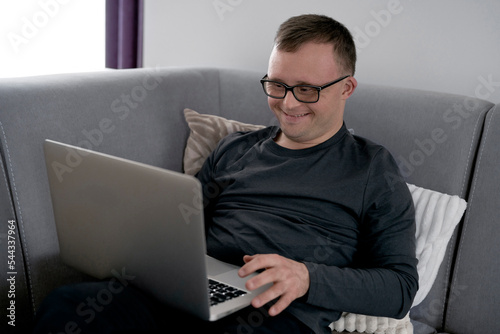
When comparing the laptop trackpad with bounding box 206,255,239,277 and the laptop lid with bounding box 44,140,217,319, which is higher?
the laptop lid with bounding box 44,140,217,319

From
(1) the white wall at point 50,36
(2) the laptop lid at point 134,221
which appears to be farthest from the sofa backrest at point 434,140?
(1) the white wall at point 50,36

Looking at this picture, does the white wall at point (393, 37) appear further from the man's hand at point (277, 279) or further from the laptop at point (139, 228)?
the laptop at point (139, 228)

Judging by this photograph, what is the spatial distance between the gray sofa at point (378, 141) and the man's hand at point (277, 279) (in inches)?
21.4

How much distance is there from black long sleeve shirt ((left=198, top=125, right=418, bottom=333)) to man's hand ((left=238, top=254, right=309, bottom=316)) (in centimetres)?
4

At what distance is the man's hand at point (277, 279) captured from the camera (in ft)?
3.45

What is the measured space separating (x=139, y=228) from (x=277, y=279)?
0.97 ft

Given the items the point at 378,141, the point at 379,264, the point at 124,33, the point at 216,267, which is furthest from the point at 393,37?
the point at 124,33

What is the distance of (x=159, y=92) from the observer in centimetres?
182

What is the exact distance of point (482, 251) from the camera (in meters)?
1.45

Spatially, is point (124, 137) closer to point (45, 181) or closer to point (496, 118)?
Answer: point (45, 181)

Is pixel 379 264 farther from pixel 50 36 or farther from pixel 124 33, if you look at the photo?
pixel 50 36

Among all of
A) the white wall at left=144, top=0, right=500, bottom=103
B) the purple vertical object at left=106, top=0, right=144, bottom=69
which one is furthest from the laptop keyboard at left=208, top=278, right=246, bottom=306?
the purple vertical object at left=106, top=0, right=144, bottom=69

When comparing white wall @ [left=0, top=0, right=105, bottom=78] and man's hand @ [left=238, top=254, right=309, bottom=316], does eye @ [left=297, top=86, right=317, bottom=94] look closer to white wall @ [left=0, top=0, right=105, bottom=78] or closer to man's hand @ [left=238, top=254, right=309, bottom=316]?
man's hand @ [left=238, top=254, right=309, bottom=316]

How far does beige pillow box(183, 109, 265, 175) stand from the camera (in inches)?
70.3
